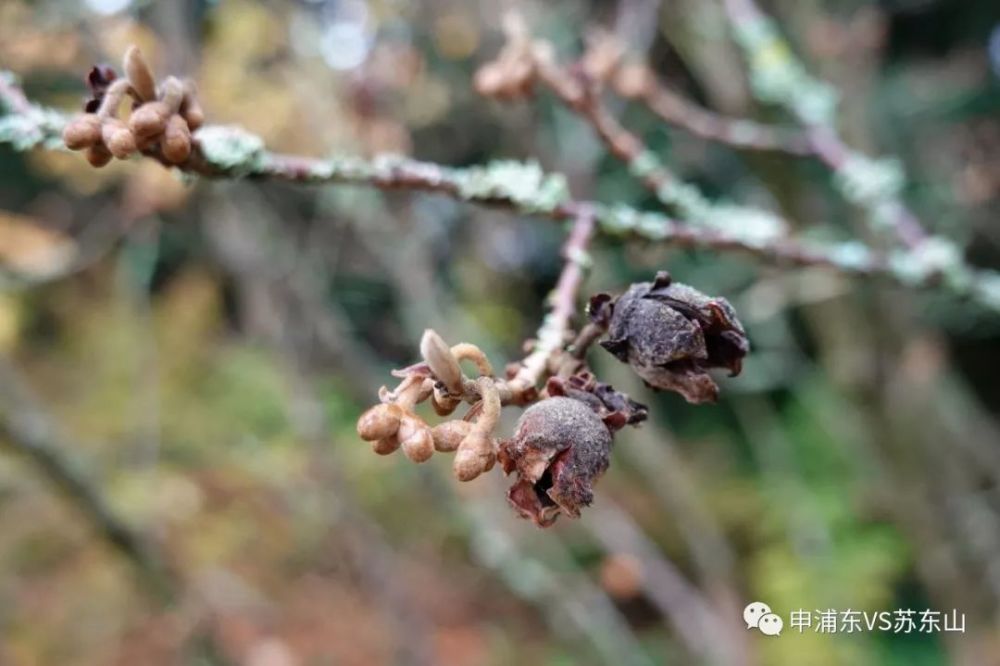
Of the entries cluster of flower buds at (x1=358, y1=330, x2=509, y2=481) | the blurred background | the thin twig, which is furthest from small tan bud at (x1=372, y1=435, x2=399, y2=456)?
the thin twig

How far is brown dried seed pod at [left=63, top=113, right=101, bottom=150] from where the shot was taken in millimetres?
519

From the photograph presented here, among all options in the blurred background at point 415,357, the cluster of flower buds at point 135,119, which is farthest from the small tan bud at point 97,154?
the blurred background at point 415,357

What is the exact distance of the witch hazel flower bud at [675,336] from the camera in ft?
1.66

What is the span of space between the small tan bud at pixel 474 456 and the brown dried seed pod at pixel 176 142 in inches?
10.3

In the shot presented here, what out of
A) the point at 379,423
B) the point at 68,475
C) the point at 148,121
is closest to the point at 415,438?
the point at 379,423

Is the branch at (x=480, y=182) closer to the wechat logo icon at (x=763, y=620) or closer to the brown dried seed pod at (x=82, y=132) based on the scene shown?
the brown dried seed pod at (x=82, y=132)

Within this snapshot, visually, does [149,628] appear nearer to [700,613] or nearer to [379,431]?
[700,613]

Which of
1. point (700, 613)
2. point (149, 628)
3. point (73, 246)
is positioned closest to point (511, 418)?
point (700, 613)

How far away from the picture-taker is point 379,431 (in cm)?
44

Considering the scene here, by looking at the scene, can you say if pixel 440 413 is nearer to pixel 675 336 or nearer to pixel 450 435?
pixel 450 435

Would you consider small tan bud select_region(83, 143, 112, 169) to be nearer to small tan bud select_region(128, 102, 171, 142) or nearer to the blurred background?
small tan bud select_region(128, 102, 171, 142)

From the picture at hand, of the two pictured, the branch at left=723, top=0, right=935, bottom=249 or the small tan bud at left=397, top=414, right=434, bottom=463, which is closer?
the small tan bud at left=397, top=414, right=434, bottom=463

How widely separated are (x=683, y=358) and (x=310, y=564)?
5299mm

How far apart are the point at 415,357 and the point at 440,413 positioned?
303cm
